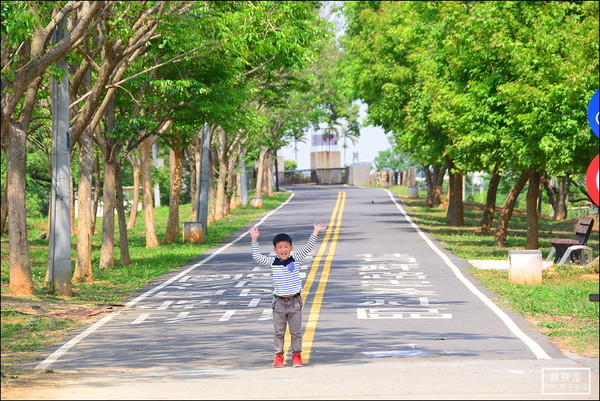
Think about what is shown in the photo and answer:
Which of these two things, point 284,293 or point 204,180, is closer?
point 284,293

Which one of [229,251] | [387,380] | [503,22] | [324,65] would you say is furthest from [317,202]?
[387,380]

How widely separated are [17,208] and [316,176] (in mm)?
93495

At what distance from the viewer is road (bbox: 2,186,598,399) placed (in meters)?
9.70

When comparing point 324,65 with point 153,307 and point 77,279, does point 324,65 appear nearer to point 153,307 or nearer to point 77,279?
point 77,279

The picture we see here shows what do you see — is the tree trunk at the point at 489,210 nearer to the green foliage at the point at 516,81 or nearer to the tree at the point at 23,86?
the green foliage at the point at 516,81

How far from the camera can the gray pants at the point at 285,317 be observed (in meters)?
11.9

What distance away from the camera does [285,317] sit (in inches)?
473

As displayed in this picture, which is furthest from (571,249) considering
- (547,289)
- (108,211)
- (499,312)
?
(108,211)

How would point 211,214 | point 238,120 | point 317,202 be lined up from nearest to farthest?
point 238,120 < point 211,214 < point 317,202

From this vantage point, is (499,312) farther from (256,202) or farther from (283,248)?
(256,202)

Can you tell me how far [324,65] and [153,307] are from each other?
115 feet

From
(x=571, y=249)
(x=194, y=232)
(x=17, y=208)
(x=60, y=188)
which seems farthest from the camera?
(x=194, y=232)

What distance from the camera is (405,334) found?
14.7 meters

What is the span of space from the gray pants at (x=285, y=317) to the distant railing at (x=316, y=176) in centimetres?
9679
